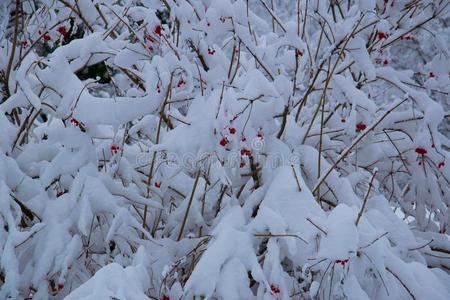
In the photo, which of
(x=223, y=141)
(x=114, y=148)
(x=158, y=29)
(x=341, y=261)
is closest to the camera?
(x=341, y=261)

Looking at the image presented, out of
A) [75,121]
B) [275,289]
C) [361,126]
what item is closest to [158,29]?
[75,121]

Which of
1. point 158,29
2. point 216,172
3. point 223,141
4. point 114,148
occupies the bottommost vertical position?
point 114,148

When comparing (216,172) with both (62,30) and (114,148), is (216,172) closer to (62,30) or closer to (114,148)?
(114,148)

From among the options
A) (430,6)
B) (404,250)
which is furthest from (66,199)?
(430,6)

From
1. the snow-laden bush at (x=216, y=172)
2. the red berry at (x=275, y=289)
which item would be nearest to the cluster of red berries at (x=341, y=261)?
the snow-laden bush at (x=216, y=172)

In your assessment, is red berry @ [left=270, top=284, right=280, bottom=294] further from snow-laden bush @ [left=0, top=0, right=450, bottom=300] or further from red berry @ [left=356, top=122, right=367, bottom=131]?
red berry @ [left=356, top=122, right=367, bottom=131]

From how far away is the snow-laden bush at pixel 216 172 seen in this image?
166cm

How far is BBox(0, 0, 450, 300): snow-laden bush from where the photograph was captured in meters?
1.66

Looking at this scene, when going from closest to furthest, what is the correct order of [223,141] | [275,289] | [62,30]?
[275,289] < [223,141] < [62,30]

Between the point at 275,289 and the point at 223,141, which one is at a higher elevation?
the point at 223,141

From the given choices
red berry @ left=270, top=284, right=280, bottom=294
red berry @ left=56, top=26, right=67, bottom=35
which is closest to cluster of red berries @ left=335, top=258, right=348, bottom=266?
red berry @ left=270, top=284, right=280, bottom=294

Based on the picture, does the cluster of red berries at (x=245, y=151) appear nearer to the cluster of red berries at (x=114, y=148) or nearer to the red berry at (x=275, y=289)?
the red berry at (x=275, y=289)

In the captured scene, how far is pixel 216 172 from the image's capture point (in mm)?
1862

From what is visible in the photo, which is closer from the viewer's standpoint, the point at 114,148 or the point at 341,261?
the point at 341,261
